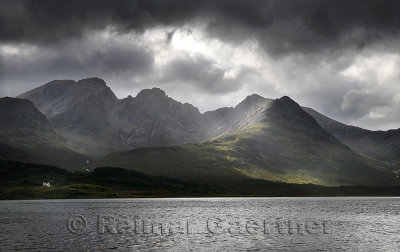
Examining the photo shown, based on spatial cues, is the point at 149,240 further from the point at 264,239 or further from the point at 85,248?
the point at 264,239

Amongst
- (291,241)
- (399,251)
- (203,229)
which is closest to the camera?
(399,251)

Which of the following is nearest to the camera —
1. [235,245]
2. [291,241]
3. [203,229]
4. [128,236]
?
[235,245]

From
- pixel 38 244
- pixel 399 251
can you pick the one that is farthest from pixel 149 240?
pixel 399 251

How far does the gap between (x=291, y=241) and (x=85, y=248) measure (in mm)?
33778

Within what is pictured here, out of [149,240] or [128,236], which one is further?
[128,236]

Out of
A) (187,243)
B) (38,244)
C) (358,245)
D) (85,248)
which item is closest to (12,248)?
(38,244)

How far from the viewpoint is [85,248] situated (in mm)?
56344

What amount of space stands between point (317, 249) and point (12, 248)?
45.6 metres

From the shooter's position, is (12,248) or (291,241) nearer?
(12,248)

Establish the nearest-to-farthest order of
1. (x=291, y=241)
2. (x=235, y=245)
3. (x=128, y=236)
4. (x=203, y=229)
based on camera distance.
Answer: (x=235, y=245)
(x=291, y=241)
(x=128, y=236)
(x=203, y=229)

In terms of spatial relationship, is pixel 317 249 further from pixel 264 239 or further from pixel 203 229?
pixel 203 229

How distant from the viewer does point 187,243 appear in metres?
62.1

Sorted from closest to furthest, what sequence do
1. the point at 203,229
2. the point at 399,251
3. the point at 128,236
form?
the point at 399,251 < the point at 128,236 < the point at 203,229

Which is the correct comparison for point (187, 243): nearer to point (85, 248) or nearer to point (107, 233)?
point (85, 248)
